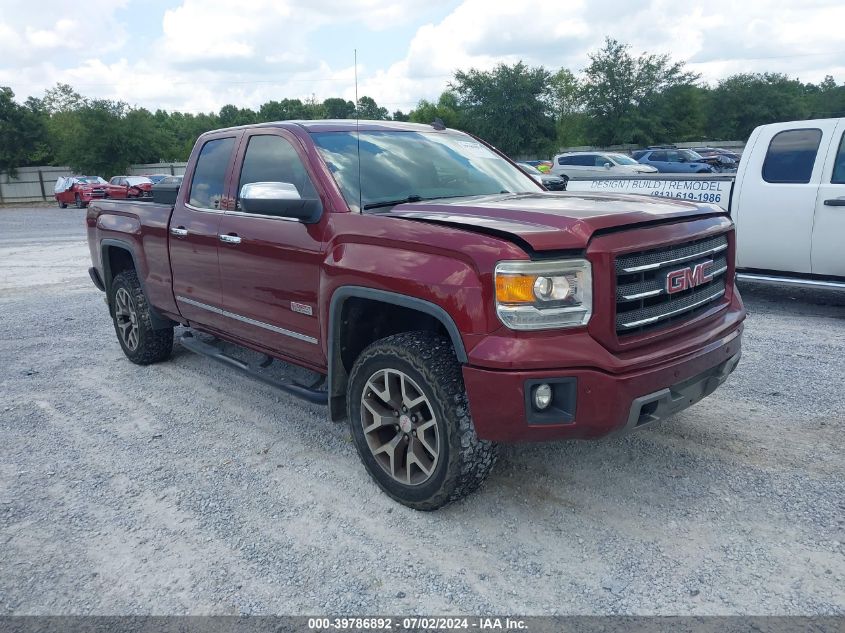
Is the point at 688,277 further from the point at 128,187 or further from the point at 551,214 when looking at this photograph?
the point at 128,187

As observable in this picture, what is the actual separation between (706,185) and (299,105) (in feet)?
242

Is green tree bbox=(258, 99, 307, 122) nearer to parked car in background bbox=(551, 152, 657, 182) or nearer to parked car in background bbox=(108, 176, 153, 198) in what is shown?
parked car in background bbox=(108, 176, 153, 198)

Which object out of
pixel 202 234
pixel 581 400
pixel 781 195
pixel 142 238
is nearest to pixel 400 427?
pixel 581 400

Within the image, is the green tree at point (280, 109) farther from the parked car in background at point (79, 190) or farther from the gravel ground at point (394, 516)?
the gravel ground at point (394, 516)

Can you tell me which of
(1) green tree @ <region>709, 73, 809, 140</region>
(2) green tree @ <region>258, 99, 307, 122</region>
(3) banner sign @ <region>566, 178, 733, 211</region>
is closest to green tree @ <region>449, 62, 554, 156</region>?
(1) green tree @ <region>709, 73, 809, 140</region>

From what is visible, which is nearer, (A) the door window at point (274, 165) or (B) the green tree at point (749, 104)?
(A) the door window at point (274, 165)

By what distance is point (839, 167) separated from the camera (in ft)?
22.1

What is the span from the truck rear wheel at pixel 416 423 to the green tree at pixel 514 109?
1897 inches

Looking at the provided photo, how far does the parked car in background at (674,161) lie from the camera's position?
2720cm

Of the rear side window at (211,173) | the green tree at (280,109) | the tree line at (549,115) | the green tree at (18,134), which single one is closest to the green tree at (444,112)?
the tree line at (549,115)

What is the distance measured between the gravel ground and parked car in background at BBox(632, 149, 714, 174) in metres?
23.9

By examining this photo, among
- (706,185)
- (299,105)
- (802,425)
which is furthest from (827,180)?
(299,105)

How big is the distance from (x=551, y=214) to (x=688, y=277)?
2.55 ft

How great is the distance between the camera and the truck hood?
9.53 ft
